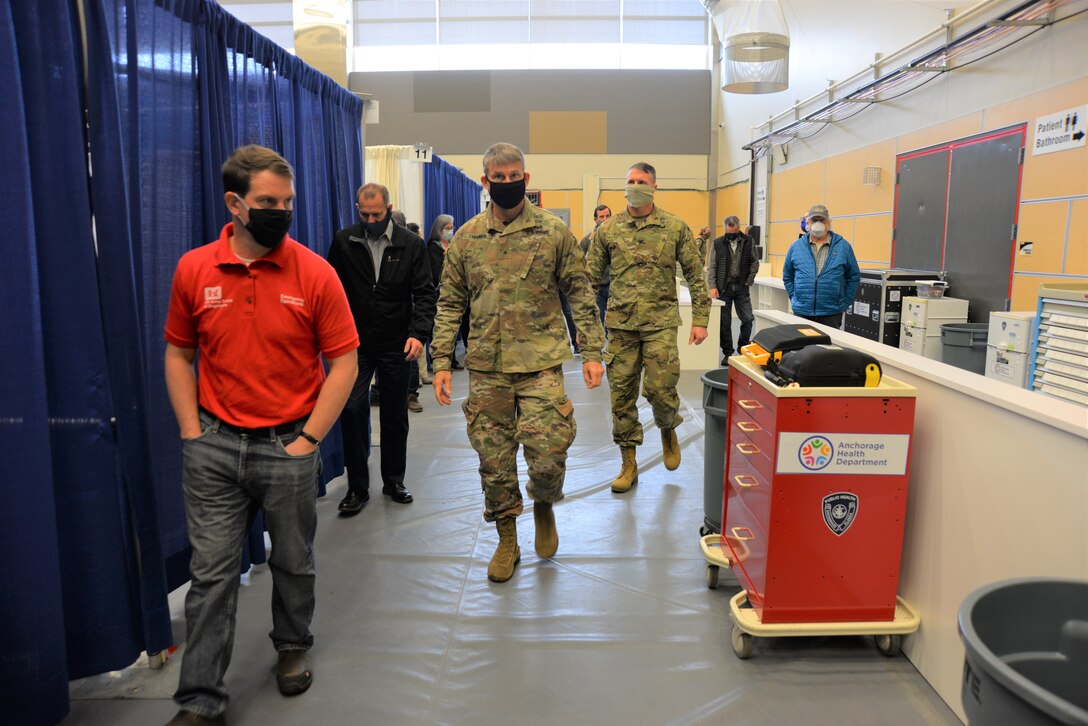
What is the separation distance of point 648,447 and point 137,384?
3.37m

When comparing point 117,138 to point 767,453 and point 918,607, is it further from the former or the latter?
point 918,607

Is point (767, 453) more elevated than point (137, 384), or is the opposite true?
point (137, 384)

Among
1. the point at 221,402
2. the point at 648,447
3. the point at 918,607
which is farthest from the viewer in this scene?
the point at 648,447

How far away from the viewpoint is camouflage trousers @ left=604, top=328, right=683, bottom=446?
3.90 meters

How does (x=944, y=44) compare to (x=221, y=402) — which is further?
(x=944, y=44)

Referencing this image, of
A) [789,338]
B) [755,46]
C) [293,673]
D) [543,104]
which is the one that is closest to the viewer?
[293,673]

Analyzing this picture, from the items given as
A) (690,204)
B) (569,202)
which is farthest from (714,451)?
(690,204)

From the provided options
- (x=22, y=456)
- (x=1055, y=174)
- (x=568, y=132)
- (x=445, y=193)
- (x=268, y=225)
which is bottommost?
(x=22, y=456)

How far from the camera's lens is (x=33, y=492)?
181 centimetres

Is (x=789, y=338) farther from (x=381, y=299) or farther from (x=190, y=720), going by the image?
(x=190, y=720)

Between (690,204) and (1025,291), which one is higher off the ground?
(690,204)

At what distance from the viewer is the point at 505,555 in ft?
9.88

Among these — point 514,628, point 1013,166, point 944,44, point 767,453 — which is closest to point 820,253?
point 1013,166

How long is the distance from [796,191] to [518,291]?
9323 mm
